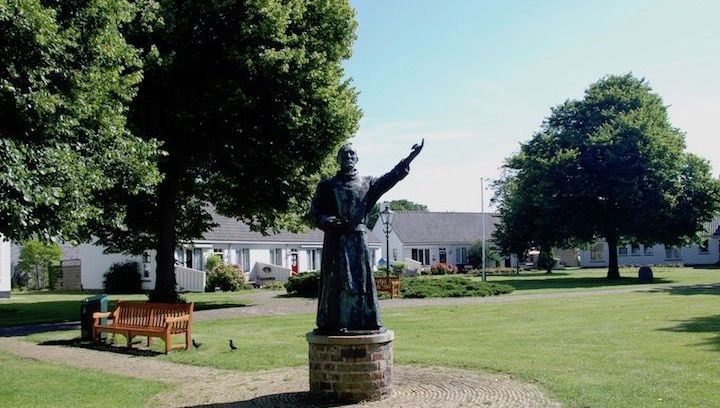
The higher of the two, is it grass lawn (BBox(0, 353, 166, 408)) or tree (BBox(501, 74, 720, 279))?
tree (BBox(501, 74, 720, 279))

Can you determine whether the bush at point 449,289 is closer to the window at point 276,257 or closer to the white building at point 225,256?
the white building at point 225,256

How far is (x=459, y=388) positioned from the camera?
9633 millimetres

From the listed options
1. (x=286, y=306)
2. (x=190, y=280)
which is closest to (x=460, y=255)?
(x=190, y=280)

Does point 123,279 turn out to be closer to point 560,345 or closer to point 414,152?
point 560,345

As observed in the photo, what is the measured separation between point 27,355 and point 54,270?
37360 mm

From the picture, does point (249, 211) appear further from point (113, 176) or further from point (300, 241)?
point (300, 241)

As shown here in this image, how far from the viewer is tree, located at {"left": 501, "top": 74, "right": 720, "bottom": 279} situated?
41719mm

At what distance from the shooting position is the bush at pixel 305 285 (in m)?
32.1

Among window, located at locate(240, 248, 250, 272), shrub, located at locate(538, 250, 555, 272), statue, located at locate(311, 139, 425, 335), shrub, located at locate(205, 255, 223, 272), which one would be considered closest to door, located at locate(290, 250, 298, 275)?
window, located at locate(240, 248, 250, 272)

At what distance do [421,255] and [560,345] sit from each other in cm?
5843

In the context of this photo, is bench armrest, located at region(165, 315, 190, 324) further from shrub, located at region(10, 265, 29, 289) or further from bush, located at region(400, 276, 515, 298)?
shrub, located at region(10, 265, 29, 289)

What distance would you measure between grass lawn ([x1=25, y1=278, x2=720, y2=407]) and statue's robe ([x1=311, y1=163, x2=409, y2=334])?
113 inches

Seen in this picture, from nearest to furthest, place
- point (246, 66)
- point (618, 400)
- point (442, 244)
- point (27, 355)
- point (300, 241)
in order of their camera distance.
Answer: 1. point (618, 400)
2. point (27, 355)
3. point (246, 66)
4. point (300, 241)
5. point (442, 244)

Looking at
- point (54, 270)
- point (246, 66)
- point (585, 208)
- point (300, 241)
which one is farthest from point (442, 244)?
point (246, 66)
